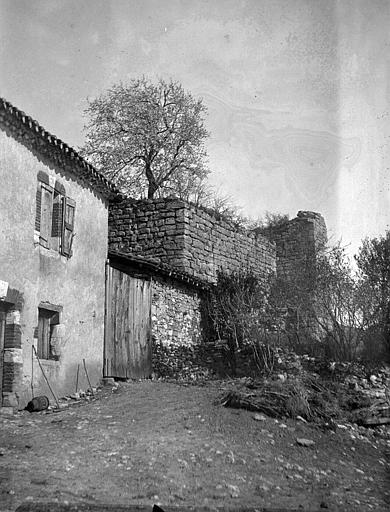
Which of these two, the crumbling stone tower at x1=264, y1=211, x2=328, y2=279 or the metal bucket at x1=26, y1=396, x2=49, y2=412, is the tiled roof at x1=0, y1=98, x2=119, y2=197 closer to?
the metal bucket at x1=26, y1=396, x2=49, y2=412

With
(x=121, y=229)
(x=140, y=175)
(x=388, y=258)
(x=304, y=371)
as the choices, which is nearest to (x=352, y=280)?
(x=388, y=258)

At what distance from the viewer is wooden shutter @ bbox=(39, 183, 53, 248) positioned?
1124 centimetres

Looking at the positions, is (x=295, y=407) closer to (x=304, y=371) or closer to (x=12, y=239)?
(x=304, y=371)

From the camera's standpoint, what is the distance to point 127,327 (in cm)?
1401

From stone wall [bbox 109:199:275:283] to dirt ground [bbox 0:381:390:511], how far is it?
6.74 meters

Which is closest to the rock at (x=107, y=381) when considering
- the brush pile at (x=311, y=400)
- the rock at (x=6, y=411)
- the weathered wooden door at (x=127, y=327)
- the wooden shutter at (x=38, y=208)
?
the weathered wooden door at (x=127, y=327)

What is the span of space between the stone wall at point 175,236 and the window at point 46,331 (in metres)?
5.46

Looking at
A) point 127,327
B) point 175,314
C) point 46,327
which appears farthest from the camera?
point 175,314

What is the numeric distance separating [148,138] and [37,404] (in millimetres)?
16635

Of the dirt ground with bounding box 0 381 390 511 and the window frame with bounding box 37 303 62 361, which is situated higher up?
the window frame with bounding box 37 303 62 361

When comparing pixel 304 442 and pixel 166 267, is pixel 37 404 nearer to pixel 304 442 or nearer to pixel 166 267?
pixel 304 442

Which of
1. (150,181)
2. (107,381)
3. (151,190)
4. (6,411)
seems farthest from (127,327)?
(150,181)

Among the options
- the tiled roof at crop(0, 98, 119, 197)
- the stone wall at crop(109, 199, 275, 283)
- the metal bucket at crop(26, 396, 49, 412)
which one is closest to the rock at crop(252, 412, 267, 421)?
the metal bucket at crop(26, 396, 49, 412)

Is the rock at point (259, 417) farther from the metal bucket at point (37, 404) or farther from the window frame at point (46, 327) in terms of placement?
the window frame at point (46, 327)
